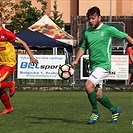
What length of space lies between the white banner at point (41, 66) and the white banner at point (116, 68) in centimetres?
82

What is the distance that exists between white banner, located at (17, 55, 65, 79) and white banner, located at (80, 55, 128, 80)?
0.82m

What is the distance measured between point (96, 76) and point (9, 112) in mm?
3109

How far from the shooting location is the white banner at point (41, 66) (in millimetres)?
26391

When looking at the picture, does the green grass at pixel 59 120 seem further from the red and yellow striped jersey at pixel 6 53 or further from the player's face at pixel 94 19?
the player's face at pixel 94 19

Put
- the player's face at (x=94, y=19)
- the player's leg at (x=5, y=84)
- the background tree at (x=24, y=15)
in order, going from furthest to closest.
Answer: the background tree at (x=24, y=15)
the player's leg at (x=5, y=84)
the player's face at (x=94, y=19)

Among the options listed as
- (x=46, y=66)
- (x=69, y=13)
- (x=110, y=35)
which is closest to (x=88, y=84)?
(x=110, y=35)

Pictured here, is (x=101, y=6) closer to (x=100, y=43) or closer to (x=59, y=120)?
(x=59, y=120)

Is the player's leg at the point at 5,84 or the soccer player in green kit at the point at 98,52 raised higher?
the soccer player in green kit at the point at 98,52

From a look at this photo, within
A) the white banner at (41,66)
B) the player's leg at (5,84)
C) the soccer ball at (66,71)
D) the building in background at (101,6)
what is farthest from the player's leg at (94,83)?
the building in background at (101,6)

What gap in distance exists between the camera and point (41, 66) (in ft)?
86.6

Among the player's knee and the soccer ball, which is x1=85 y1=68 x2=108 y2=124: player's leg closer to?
the player's knee

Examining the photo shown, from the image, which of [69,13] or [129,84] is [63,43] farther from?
[69,13]

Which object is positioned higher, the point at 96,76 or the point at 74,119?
the point at 96,76

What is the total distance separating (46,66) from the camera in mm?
26391
